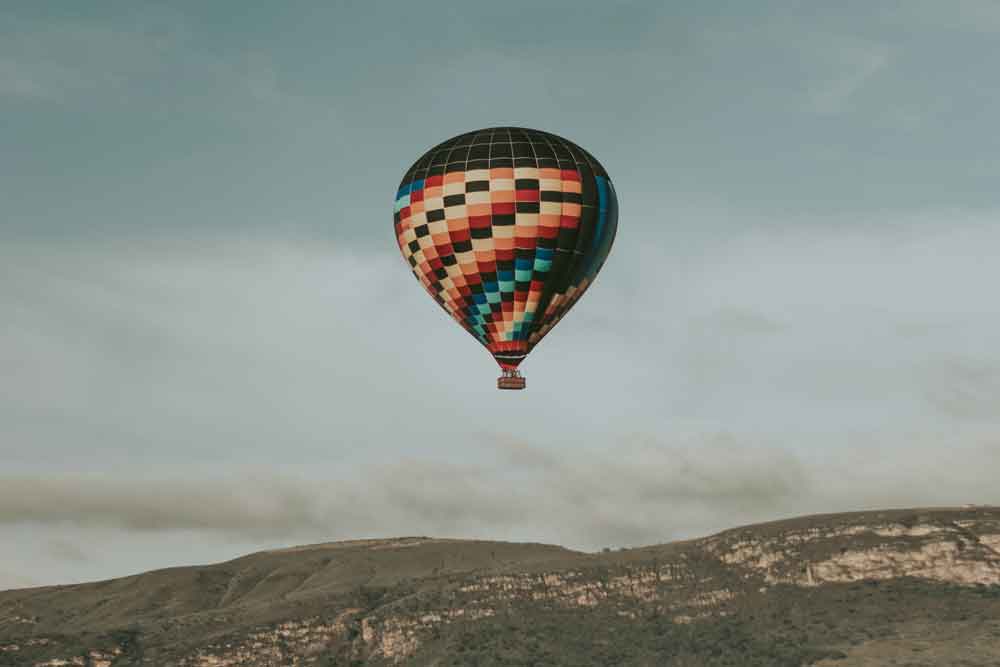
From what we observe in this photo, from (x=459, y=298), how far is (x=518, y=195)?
776cm

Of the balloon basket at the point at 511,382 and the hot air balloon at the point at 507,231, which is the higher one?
the hot air balloon at the point at 507,231

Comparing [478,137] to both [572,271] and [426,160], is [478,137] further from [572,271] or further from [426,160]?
[572,271]

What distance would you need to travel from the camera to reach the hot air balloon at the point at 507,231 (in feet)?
326

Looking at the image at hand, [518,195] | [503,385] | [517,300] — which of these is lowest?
[503,385]

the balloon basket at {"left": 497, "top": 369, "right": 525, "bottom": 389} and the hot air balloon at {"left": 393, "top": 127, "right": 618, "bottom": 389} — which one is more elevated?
the hot air balloon at {"left": 393, "top": 127, "right": 618, "bottom": 389}

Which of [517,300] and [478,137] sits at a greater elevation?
[478,137]

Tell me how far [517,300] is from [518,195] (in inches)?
265

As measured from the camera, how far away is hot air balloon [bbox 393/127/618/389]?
326 feet

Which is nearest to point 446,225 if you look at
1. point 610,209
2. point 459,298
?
point 459,298

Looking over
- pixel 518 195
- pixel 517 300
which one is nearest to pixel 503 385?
pixel 517 300

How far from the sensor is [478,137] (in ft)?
339

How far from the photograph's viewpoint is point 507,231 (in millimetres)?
99062

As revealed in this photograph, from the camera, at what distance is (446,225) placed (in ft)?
330

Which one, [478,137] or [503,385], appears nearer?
[503,385]
